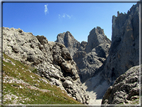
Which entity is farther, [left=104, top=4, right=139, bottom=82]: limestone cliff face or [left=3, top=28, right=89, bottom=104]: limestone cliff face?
[left=104, top=4, right=139, bottom=82]: limestone cliff face

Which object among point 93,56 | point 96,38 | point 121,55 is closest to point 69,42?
point 96,38

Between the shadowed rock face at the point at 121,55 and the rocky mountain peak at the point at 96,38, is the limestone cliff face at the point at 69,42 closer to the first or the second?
the rocky mountain peak at the point at 96,38

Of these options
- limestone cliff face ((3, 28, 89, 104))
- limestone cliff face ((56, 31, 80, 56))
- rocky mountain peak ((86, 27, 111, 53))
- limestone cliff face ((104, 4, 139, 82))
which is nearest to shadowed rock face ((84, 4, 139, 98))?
limestone cliff face ((104, 4, 139, 82))

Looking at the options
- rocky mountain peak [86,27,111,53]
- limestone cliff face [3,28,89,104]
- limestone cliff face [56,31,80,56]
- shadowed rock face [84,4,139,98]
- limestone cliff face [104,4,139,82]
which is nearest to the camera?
limestone cliff face [3,28,89,104]

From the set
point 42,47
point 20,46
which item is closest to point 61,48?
point 42,47

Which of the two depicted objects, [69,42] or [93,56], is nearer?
[93,56]

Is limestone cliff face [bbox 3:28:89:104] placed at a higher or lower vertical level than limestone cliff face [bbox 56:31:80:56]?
lower

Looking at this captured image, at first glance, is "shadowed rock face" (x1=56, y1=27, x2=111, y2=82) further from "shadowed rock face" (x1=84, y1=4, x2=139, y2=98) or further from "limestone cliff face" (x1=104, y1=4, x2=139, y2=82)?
"limestone cliff face" (x1=104, y1=4, x2=139, y2=82)

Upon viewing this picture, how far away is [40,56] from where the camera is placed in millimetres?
27688

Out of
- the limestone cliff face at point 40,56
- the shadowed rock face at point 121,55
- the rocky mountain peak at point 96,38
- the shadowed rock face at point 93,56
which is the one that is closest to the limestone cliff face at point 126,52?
the shadowed rock face at point 121,55

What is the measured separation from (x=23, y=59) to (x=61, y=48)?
14.7m

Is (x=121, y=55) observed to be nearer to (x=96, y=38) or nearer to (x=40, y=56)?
(x=96, y=38)

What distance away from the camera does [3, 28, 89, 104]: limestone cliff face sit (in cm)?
2443

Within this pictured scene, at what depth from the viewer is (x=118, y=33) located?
99.4 meters
